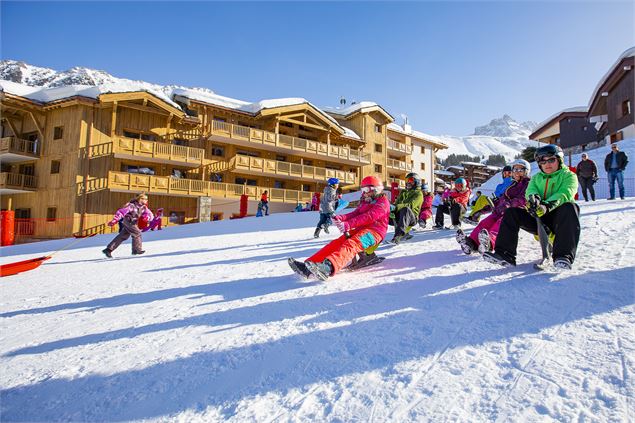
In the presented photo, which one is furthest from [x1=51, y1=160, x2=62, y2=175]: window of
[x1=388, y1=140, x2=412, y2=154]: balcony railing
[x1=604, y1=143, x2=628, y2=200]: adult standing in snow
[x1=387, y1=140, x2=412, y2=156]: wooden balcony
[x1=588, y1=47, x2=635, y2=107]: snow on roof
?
[x1=588, y1=47, x2=635, y2=107]: snow on roof

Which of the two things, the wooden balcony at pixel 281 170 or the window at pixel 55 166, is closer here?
the window at pixel 55 166

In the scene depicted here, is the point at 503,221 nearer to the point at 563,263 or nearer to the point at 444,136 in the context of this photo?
the point at 563,263

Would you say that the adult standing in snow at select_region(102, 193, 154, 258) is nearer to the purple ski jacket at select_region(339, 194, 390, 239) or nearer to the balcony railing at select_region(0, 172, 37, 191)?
the purple ski jacket at select_region(339, 194, 390, 239)

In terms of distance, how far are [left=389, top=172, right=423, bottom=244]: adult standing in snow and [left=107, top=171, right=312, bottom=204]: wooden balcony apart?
1801 centimetres

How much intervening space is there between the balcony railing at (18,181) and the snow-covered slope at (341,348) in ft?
73.3

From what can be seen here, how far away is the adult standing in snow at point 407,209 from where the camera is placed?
616 cm

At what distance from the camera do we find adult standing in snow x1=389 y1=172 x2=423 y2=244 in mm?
6164

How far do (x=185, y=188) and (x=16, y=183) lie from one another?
10.2 meters

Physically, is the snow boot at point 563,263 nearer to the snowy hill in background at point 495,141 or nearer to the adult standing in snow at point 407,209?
the adult standing in snow at point 407,209

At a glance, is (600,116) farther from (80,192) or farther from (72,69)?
(72,69)

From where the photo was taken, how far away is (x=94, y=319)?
2934 mm

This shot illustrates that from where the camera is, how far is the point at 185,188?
70.4ft

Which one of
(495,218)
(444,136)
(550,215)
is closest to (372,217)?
(495,218)

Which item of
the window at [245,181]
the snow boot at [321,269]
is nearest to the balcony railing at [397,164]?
the window at [245,181]
